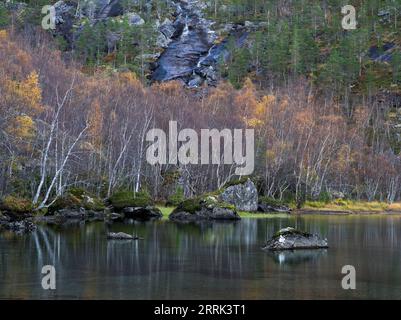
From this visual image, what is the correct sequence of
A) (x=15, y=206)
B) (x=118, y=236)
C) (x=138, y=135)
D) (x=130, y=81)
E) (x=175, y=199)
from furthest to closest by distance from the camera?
(x=130, y=81) → (x=138, y=135) → (x=175, y=199) → (x=15, y=206) → (x=118, y=236)

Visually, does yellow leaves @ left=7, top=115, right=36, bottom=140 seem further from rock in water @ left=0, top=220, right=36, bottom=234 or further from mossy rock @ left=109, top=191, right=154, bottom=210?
rock in water @ left=0, top=220, right=36, bottom=234

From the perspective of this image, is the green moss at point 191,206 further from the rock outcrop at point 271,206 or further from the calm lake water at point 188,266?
the rock outcrop at point 271,206

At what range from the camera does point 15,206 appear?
4431cm

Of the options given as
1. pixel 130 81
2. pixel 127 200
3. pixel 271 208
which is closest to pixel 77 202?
pixel 127 200

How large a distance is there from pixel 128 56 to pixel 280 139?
241ft

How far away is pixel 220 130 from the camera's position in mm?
87125

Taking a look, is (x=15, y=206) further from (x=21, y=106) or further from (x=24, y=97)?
(x=24, y=97)

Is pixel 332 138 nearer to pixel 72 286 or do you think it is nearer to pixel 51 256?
pixel 51 256

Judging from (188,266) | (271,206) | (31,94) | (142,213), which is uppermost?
(31,94)

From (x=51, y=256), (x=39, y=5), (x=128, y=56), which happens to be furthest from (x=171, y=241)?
(x=39, y=5)

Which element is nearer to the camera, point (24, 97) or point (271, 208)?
point (24, 97)

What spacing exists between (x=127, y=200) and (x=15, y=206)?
17.0 metres

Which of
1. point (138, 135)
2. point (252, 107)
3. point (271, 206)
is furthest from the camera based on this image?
point (252, 107)

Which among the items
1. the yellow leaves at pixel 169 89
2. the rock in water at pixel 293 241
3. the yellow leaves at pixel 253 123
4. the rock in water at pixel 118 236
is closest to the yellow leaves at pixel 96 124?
the yellow leaves at pixel 169 89
